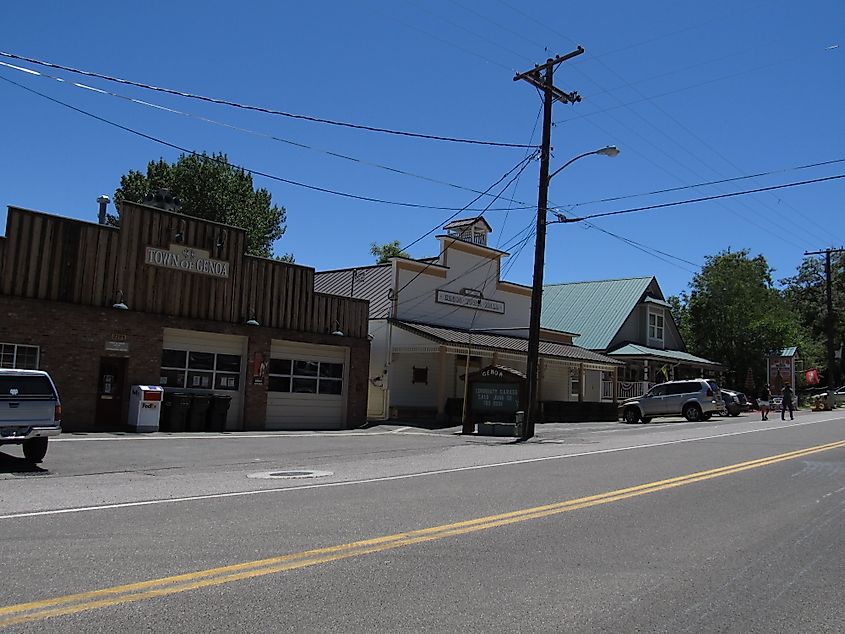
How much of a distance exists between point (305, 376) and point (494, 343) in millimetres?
9162

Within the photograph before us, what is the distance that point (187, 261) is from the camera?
22.3 meters

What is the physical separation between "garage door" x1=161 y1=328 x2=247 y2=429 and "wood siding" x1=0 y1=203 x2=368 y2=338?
0.72 m

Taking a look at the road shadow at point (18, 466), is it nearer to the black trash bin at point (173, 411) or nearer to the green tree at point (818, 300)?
the black trash bin at point (173, 411)

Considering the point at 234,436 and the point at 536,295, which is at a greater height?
the point at 536,295

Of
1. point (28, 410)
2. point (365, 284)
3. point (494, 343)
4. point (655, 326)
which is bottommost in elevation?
point (28, 410)

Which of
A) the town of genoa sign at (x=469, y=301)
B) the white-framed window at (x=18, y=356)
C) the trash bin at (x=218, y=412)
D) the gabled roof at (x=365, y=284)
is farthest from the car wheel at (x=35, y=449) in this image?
the town of genoa sign at (x=469, y=301)

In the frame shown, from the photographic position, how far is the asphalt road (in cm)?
517

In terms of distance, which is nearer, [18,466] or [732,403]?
[18,466]

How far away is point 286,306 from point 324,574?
19246 mm

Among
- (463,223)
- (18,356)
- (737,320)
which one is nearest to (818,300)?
(737,320)

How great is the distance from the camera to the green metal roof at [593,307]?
46.2 m

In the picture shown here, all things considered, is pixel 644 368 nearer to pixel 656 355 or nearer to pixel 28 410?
pixel 656 355

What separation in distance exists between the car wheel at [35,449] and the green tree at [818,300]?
65.8 meters

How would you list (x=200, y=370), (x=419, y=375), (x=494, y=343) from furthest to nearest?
1. (x=494, y=343)
2. (x=419, y=375)
3. (x=200, y=370)
